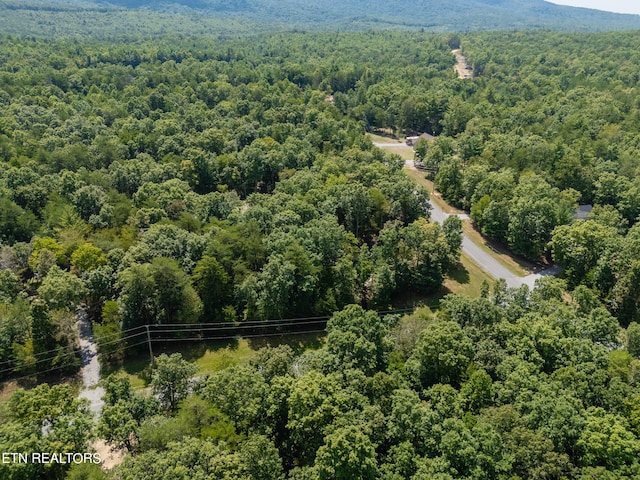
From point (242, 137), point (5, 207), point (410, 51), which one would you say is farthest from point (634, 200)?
point (410, 51)

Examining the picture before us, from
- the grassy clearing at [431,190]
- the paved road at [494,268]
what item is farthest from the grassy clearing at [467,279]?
the grassy clearing at [431,190]

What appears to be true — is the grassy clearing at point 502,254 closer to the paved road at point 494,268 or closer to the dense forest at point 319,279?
the paved road at point 494,268

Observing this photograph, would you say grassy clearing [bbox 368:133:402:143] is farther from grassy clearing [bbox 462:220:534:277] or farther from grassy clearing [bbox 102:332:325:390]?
grassy clearing [bbox 102:332:325:390]

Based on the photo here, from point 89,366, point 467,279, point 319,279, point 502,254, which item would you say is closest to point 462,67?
point 502,254

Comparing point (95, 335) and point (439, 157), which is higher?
point (439, 157)

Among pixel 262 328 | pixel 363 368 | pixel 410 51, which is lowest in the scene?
pixel 262 328

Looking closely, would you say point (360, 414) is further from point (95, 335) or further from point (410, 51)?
point (410, 51)

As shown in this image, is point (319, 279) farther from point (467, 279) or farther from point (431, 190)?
point (431, 190)
